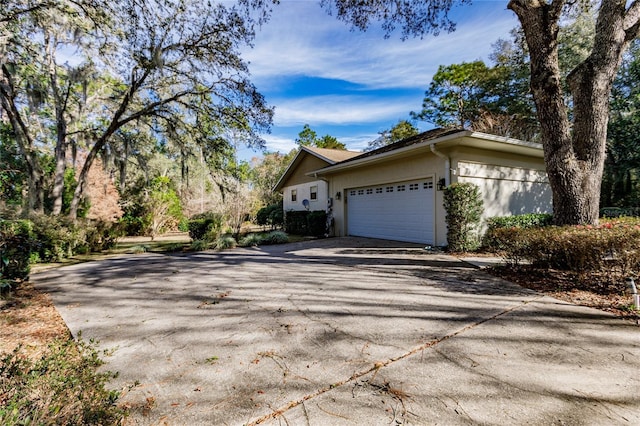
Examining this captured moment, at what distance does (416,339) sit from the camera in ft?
8.85

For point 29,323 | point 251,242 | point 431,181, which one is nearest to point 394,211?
point 431,181

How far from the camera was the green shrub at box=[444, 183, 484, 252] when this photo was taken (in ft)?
25.0

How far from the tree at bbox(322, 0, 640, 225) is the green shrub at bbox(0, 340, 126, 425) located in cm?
689

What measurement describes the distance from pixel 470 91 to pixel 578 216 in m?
18.2

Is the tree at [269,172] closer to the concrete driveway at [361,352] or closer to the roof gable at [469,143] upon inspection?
the roof gable at [469,143]

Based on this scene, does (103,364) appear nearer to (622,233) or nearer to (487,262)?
(622,233)

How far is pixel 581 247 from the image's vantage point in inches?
160

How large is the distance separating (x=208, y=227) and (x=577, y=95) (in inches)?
421

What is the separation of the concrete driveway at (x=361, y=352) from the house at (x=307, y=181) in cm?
996

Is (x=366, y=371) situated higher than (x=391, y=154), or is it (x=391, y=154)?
(x=391, y=154)

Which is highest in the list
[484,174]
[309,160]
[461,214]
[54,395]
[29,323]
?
[309,160]

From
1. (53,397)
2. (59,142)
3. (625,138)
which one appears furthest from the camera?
(625,138)

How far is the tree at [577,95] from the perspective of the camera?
5.25 metres

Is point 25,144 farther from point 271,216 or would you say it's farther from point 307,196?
point 271,216
